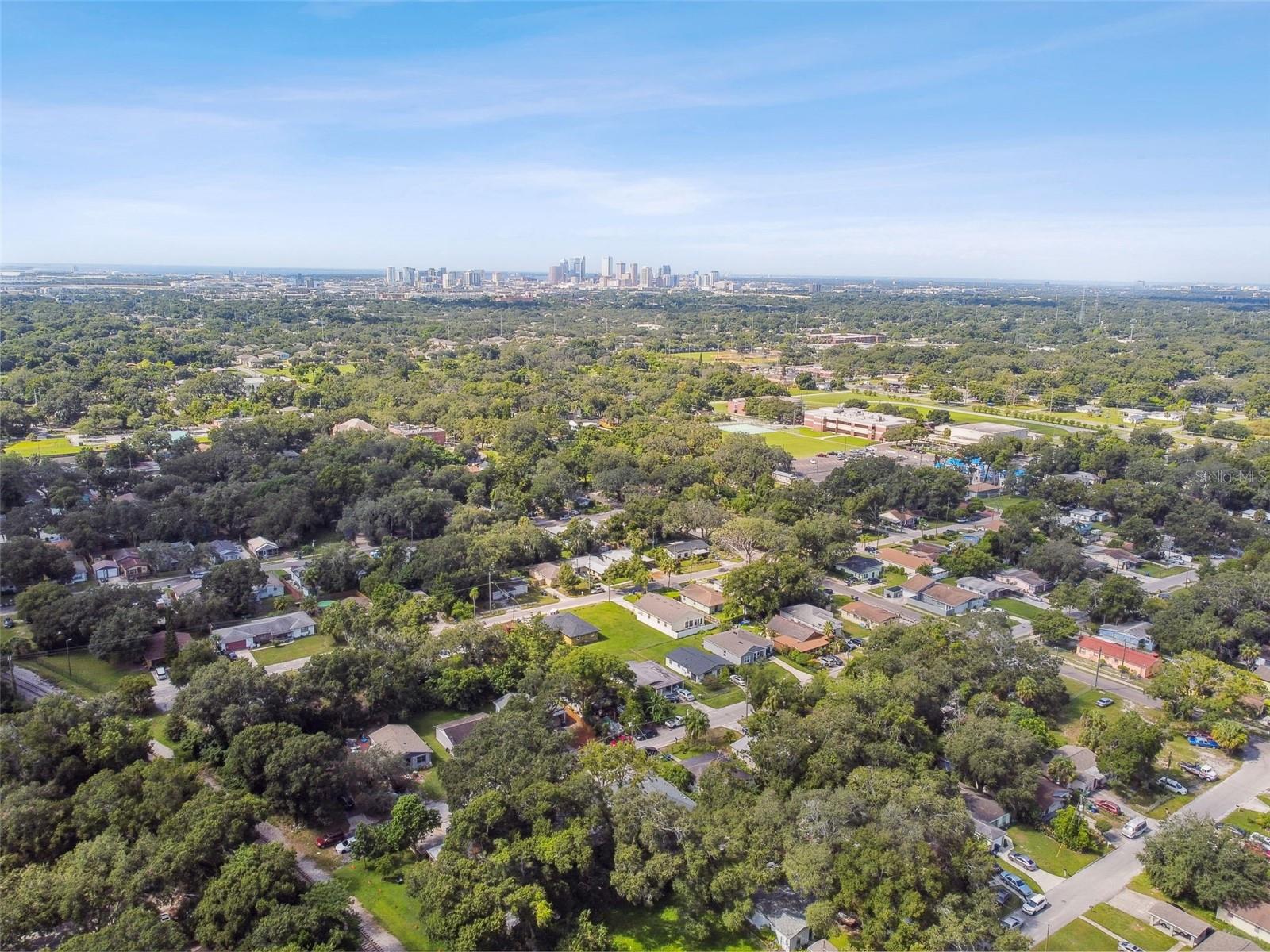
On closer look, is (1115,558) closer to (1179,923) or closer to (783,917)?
(1179,923)

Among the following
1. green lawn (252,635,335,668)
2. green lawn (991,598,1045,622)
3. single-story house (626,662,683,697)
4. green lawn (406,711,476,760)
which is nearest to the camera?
green lawn (406,711,476,760)

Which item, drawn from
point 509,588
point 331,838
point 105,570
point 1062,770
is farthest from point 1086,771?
point 105,570

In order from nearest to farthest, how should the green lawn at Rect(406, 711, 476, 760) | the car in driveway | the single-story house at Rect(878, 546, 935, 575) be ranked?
the car in driveway, the green lawn at Rect(406, 711, 476, 760), the single-story house at Rect(878, 546, 935, 575)

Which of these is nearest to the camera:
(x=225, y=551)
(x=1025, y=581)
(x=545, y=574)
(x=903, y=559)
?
(x=1025, y=581)

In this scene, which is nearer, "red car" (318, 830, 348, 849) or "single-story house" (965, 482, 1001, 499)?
"red car" (318, 830, 348, 849)

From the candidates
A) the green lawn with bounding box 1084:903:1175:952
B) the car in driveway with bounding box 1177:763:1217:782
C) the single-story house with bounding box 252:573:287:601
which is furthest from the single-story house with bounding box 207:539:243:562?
the car in driveway with bounding box 1177:763:1217:782

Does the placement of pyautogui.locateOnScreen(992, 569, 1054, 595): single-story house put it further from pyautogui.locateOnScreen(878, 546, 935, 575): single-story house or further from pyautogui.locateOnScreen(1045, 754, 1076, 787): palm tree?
pyautogui.locateOnScreen(1045, 754, 1076, 787): palm tree

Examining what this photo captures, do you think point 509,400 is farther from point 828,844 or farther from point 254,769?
point 828,844
